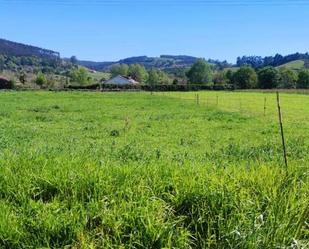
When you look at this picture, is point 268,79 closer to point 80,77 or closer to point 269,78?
point 269,78

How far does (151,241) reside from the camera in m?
3.74

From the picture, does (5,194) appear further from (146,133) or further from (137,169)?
(146,133)

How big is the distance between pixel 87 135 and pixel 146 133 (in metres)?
2.77

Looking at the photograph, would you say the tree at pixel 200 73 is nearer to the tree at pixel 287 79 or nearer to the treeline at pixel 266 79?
the treeline at pixel 266 79

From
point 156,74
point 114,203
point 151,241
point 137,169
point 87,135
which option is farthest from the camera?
point 156,74

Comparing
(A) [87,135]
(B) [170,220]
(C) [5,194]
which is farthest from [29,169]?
(A) [87,135]

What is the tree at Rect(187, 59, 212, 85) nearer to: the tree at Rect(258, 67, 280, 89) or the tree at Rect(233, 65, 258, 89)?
the tree at Rect(233, 65, 258, 89)

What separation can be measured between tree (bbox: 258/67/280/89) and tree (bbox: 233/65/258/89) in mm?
1940

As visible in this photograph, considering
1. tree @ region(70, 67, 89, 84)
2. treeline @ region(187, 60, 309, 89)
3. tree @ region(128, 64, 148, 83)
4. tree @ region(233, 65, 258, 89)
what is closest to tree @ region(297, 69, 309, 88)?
treeline @ region(187, 60, 309, 89)

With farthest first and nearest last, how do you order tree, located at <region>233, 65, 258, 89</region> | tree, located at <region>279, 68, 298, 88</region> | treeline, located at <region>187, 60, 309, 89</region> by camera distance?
tree, located at <region>233, 65, 258, 89</region> → tree, located at <region>279, 68, 298, 88</region> → treeline, located at <region>187, 60, 309, 89</region>

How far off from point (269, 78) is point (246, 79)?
6.44 m

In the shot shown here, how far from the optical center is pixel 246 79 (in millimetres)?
128875

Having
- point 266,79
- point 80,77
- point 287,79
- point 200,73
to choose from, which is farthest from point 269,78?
point 80,77

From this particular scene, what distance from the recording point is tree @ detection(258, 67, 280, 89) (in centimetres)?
12394
